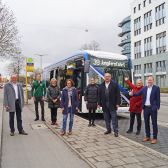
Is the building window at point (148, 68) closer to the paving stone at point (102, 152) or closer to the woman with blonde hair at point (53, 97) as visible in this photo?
the woman with blonde hair at point (53, 97)

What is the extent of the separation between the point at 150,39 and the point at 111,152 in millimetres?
49696

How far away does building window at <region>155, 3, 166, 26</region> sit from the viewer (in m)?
50.5

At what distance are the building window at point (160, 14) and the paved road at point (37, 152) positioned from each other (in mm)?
43786

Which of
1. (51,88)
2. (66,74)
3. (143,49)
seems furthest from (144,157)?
(143,49)

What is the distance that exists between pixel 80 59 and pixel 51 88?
3521mm

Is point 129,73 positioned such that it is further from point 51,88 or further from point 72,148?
point 72,148

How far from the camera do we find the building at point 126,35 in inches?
3548

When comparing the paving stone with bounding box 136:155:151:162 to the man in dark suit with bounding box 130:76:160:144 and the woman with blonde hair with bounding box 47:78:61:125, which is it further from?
the woman with blonde hair with bounding box 47:78:61:125

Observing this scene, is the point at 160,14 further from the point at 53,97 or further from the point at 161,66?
the point at 53,97

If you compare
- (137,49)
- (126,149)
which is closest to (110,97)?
(126,149)

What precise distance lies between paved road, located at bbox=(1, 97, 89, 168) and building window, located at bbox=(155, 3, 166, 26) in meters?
43.8

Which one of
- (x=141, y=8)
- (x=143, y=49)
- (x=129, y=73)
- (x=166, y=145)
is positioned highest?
(x=141, y=8)

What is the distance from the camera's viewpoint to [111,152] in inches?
291

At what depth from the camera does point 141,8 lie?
192 feet
